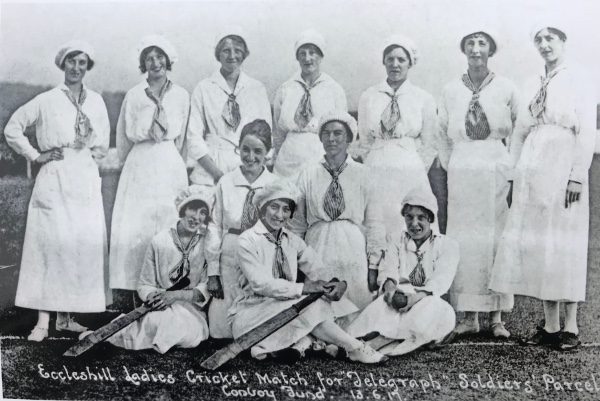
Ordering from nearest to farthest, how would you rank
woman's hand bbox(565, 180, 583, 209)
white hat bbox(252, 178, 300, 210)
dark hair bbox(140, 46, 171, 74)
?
woman's hand bbox(565, 180, 583, 209) → white hat bbox(252, 178, 300, 210) → dark hair bbox(140, 46, 171, 74)

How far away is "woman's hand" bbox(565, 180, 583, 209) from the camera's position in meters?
5.30

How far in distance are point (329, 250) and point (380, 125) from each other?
3.06 feet

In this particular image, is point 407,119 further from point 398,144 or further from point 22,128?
point 22,128

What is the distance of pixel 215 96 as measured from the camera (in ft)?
18.9

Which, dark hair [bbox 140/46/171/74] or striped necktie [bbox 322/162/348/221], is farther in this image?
dark hair [bbox 140/46/171/74]

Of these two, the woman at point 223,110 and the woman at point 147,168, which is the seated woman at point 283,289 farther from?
the woman at point 147,168

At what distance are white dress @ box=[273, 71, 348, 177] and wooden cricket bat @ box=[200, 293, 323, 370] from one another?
0.91 m

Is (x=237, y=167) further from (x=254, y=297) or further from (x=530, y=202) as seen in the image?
(x=530, y=202)

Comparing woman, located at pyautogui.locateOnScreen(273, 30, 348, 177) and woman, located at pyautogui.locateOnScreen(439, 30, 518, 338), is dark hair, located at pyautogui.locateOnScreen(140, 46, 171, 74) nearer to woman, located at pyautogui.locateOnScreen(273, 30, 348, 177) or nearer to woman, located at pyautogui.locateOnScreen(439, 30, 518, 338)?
woman, located at pyautogui.locateOnScreen(273, 30, 348, 177)

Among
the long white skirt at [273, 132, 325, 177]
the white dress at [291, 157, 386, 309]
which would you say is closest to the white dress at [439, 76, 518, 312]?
the white dress at [291, 157, 386, 309]

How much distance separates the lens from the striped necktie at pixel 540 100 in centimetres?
537

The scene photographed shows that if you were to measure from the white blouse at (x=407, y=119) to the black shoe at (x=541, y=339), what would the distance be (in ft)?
4.41

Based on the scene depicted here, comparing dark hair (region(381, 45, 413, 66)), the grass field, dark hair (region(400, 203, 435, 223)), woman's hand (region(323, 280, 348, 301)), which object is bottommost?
the grass field

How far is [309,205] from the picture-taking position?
18.1 feet
